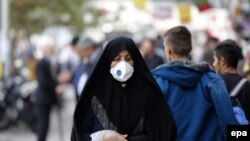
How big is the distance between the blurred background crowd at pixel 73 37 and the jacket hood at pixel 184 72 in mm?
1387

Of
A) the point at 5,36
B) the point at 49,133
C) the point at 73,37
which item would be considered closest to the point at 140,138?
the point at 73,37

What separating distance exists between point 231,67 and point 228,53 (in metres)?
0.15

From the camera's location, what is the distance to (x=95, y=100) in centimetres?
612

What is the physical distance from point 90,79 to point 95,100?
0.17 metres

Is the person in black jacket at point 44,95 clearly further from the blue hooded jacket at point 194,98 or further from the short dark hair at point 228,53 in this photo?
the blue hooded jacket at point 194,98

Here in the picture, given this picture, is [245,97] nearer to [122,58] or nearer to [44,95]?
[122,58]

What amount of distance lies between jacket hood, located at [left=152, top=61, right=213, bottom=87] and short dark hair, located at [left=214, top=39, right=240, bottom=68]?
2.01ft

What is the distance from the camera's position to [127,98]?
20.0ft

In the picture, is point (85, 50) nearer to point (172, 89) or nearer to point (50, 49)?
point (50, 49)

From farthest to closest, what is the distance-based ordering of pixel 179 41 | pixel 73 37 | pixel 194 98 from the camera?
pixel 73 37 → pixel 179 41 → pixel 194 98

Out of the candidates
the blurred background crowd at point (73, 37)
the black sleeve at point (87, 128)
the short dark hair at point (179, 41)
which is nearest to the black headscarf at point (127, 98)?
the black sleeve at point (87, 128)

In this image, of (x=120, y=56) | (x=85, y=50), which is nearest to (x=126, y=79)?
(x=120, y=56)

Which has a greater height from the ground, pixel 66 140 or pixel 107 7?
pixel 107 7

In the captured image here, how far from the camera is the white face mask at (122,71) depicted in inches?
236
